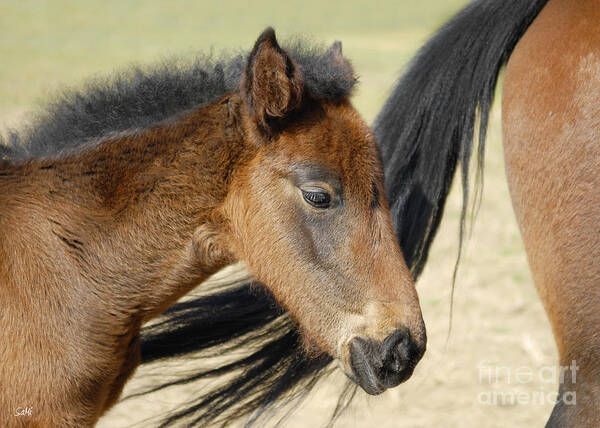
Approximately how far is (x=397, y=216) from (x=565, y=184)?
103 centimetres

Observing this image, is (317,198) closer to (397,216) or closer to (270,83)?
(270,83)

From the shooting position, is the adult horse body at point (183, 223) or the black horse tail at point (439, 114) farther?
the black horse tail at point (439, 114)

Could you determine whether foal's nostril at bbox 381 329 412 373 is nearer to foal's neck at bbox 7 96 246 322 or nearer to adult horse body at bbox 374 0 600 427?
adult horse body at bbox 374 0 600 427

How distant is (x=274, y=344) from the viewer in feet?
11.3

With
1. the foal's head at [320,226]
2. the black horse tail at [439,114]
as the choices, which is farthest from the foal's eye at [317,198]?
the black horse tail at [439,114]

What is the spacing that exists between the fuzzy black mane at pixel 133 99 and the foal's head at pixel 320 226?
162mm

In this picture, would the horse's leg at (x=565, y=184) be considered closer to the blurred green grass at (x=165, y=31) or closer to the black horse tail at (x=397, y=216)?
the black horse tail at (x=397, y=216)

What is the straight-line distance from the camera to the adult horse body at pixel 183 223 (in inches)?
97.0

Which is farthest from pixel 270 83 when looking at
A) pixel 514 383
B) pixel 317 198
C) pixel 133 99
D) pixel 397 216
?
pixel 514 383

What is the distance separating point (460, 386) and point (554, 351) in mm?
934

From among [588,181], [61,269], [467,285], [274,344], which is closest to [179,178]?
[61,269]

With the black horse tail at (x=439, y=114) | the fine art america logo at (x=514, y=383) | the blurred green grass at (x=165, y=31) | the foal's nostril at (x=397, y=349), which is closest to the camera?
the foal's nostril at (x=397, y=349)

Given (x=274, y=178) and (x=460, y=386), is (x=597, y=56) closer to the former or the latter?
(x=274, y=178)

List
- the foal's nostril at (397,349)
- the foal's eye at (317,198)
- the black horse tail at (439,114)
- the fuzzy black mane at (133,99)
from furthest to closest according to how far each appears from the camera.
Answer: the black horse tail at (439,114)
the fuzzy black mane at (133,99)
the foal's eye at (317,198)
the foal's nostril at (397,349)
